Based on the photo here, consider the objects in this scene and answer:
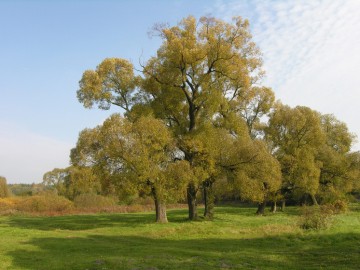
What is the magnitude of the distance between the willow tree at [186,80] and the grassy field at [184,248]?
7.25 m

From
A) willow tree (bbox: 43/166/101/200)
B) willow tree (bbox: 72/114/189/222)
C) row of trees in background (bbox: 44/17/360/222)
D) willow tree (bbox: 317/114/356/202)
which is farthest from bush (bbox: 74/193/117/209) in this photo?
willow tree (bbox: 317/114/356/202)

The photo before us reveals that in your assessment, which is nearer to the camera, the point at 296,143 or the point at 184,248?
the point at 184,248

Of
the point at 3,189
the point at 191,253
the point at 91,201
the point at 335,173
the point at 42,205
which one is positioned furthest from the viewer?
the point at 3,189

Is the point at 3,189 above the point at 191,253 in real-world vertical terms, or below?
above

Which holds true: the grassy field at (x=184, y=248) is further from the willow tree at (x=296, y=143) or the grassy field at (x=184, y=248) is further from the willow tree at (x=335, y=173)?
the willow tree at (x=335, y=173)

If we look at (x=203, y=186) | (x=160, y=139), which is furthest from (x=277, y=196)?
(x=160, y=139)

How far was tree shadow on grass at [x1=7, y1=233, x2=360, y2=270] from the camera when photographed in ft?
51.8

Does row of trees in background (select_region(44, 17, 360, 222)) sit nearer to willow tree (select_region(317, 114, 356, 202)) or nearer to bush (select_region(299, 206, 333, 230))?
bush (select_region(299, 206, 333, 230))

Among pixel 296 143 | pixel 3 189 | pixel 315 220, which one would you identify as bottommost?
pixel 315 220

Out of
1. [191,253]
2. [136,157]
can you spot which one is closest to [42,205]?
[136,157]

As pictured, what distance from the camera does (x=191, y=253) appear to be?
743 inches

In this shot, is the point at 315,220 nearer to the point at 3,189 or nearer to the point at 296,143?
the point at 296,143

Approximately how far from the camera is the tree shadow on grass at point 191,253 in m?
15.8

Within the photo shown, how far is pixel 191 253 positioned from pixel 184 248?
205 cm
